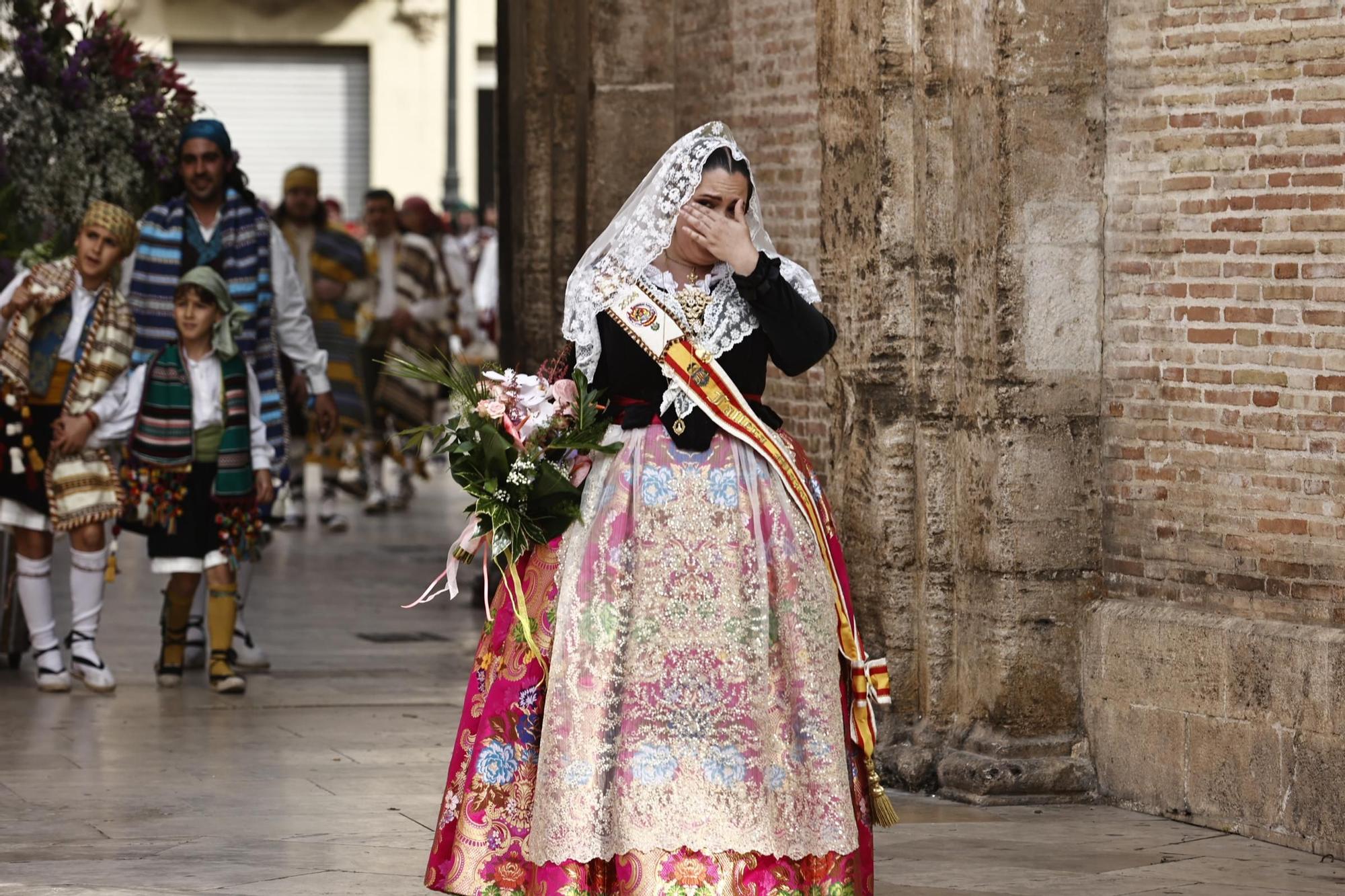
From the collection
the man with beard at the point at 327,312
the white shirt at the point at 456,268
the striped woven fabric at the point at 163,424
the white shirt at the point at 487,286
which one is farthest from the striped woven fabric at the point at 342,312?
the white shirt at the point at 487,286

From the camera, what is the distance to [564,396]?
626 centimetres

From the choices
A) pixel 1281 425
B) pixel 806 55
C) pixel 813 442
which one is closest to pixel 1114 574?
pixel 1281 425

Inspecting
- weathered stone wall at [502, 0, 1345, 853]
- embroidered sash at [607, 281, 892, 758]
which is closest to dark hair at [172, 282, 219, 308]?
weathered stone wall at [502, 0, 1345, 853]

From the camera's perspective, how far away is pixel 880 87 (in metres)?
8.37

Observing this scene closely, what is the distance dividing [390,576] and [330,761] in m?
5.78

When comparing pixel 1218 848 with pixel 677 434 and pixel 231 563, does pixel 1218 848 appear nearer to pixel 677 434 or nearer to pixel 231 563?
pixel 677 434

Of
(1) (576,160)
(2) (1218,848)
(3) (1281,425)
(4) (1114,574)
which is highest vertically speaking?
(1) (576,160)

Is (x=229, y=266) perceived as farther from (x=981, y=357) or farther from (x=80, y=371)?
(x=981, y=357)

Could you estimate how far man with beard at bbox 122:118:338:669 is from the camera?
10.4 meters

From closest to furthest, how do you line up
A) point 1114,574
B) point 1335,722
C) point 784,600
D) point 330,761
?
point 784,600
point 1335,722
point 1114,574
point 330,761

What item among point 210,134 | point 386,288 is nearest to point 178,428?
point 210,134

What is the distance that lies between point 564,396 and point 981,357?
2.45 m

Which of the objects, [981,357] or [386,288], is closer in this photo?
[981,357]

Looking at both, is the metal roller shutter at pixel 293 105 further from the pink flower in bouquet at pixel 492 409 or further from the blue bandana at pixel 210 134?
the pink flower in bouquet at pixel 492 409
